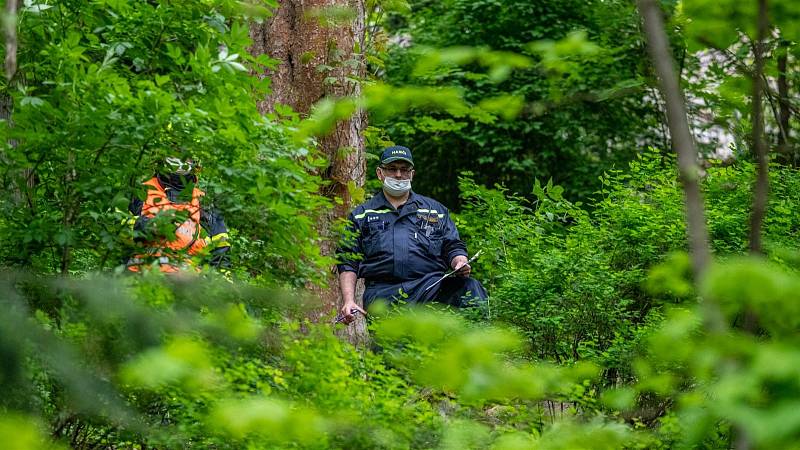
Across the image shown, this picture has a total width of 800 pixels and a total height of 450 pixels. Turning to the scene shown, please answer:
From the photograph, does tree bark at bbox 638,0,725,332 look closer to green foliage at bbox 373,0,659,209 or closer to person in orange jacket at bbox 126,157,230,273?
person in orange jacket at bbox 126,157,230,273

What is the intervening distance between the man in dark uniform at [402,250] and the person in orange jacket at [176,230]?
7.62ft

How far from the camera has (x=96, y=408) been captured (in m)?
3.47

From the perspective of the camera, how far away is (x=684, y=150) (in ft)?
7.55

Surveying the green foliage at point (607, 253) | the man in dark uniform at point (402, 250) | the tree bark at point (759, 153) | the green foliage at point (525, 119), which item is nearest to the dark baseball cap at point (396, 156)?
the man in dark uniform at point (402, 250)

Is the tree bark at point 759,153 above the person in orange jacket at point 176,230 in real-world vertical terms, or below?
above

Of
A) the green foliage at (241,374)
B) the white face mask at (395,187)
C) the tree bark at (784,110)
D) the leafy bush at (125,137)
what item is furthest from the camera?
the white face mask at (395,187)

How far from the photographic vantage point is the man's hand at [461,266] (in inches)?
295

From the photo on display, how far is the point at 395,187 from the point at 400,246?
0.48 m

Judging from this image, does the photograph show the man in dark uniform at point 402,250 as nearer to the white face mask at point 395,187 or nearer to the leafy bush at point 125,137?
the white face mask at point 395,187

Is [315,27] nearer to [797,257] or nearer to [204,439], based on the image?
[204,439]

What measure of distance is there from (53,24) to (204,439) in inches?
85.8

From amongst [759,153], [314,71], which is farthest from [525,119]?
[759,153]

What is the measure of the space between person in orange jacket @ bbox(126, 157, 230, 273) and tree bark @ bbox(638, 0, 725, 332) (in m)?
2.55

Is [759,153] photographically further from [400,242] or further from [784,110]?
[400,242]
